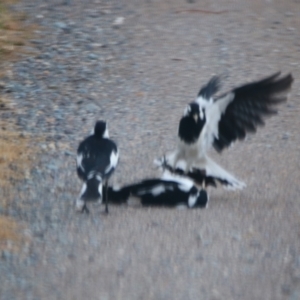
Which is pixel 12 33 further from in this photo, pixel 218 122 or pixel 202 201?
pixel 202 201

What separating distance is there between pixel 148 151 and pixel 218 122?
0.95 meters

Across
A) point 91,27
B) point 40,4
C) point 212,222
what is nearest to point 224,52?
point 91,27

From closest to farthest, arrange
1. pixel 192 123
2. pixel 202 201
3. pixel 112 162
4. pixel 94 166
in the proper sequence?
1. pixel 94 166
2. pixel 112 162
3. pixel 202 201
4. pixel 192 123

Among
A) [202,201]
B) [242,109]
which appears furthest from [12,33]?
[202,201]

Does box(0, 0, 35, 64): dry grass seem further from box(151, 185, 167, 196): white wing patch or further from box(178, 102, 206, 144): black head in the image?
box(151, 185, 167, 196): white wing patch

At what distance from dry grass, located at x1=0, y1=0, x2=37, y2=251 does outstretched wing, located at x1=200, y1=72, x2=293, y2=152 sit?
5.12 feet

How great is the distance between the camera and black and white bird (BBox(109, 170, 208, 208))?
6855 millimetres

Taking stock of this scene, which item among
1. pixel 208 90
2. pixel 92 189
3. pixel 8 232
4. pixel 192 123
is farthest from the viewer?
pixel 208 90

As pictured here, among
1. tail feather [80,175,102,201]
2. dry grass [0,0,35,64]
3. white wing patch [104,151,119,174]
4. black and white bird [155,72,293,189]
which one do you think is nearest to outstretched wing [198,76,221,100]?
black and white bird [155,72,293,189]

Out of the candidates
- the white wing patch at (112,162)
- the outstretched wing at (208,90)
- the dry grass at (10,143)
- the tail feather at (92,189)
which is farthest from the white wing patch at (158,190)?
the dry grass at (10,143)

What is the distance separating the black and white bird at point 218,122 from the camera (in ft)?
23.9

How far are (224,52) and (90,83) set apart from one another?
185 centimetres

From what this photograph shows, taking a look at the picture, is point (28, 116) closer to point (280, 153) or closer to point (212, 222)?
point (280, 153)

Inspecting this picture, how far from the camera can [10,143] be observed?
8.14 metres
